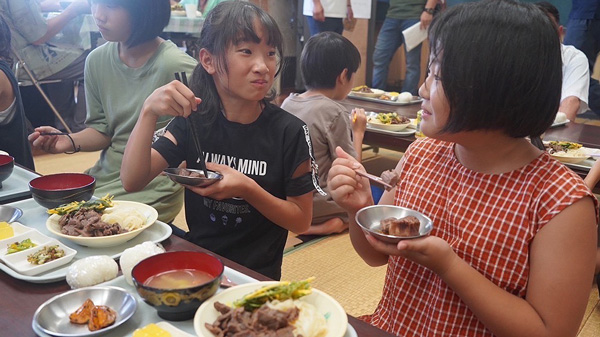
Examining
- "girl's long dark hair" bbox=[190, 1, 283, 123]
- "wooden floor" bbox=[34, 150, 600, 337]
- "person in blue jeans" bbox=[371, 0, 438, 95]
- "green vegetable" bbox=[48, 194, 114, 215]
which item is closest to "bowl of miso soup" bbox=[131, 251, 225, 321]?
"green vegetable" bbox=[48, 194, 114, 215]

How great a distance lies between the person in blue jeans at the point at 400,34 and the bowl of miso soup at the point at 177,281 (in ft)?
14.2

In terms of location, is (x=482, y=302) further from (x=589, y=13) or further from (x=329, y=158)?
(x=589, y=13)

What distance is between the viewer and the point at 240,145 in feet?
5.24

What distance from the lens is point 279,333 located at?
31.6 inches

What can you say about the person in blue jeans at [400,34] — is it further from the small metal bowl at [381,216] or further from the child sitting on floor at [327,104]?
the small metal bowl at [381,216]

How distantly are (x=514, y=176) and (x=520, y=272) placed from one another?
7.9 inches

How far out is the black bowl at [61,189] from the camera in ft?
4.46

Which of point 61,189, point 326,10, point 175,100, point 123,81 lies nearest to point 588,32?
point 326,10

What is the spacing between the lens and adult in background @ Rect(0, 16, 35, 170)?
7.30 feet

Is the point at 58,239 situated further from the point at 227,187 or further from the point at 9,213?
the point at 227,187

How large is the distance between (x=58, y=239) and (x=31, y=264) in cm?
16

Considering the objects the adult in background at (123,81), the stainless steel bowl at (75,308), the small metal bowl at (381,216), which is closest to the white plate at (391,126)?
the adult in background at (123,81)

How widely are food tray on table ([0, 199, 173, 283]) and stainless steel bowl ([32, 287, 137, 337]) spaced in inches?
5.1

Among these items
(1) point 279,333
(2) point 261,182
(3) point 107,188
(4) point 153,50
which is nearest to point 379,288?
(2) point 261,182
